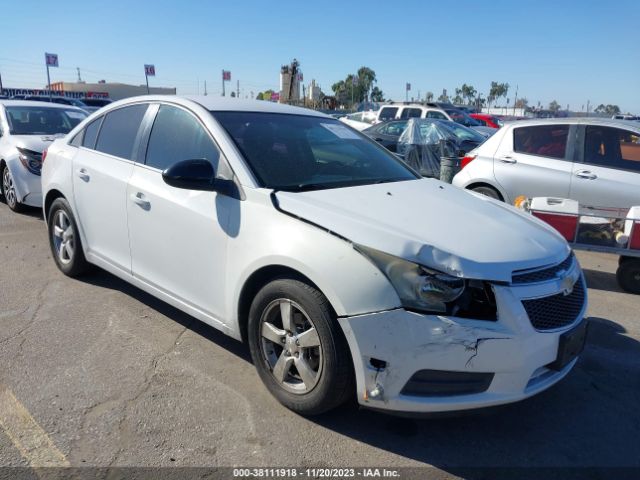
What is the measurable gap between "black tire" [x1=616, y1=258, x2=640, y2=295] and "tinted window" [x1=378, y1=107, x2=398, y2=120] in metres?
12.9

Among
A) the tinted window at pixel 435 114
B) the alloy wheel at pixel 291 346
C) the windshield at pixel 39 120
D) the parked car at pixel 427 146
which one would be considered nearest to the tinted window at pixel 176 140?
the alloy wheel at pixel 291 346

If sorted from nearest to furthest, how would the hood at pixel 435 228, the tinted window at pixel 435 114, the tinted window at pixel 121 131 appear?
1. the hood at pixel 435 228
2. the tinted window at pixel 121 131
3. the tinted window at pixel 435 114

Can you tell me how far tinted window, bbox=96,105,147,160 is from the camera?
4.01 metres

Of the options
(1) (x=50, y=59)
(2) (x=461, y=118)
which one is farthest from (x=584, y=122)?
(1) (x=50, y=59)

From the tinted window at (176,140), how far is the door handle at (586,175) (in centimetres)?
469

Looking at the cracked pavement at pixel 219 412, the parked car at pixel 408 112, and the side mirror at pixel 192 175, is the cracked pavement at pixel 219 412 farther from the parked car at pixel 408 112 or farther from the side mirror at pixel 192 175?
the parked car at pixel 408 112

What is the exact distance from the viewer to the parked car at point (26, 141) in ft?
22.9

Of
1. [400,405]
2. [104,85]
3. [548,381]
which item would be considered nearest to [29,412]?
[400,405]

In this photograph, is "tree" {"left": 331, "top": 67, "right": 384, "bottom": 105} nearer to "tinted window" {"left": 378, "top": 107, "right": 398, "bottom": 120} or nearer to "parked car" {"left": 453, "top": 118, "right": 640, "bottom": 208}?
"tinted window" {"left": 378, "top": 107, "right": 398, "bottom": 120}

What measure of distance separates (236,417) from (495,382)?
4.53ft

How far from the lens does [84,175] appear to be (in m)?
4.27

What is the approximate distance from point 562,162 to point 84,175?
5.30 m

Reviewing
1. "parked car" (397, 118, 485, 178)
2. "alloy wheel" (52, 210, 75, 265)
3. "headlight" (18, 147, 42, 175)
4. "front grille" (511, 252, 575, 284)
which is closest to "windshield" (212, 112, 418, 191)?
"front grille" (511, 252, 575, 284)

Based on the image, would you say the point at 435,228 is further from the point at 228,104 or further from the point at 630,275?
the point at 630,275
